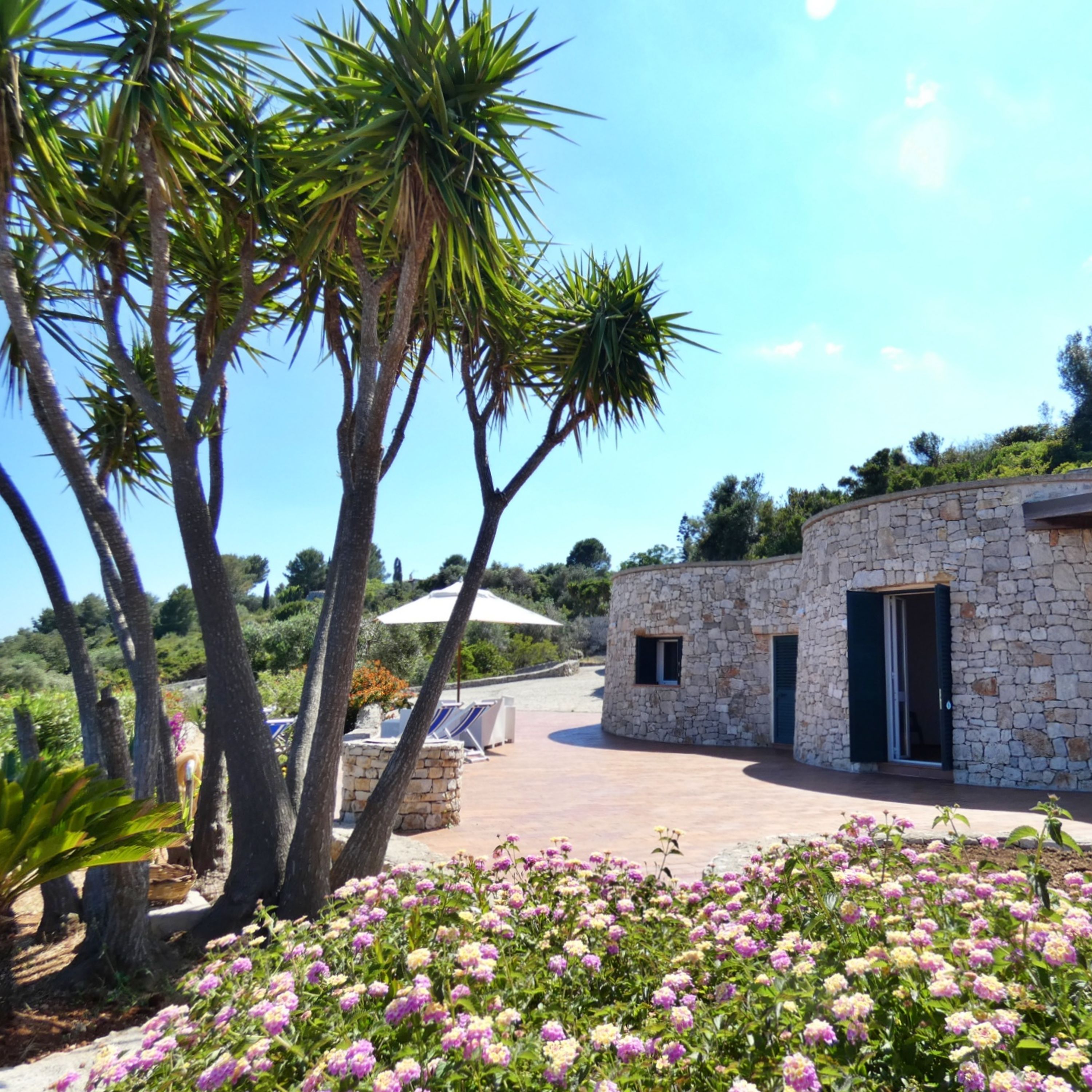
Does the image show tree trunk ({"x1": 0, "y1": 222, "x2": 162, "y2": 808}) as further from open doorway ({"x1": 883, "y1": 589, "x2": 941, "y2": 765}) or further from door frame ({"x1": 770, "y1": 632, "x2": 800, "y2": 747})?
door frame ({"x1": 770, "y1": 632, "x2": 800, "y2": 747})

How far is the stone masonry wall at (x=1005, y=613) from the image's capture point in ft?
26.7

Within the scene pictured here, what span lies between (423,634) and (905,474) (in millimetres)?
21737

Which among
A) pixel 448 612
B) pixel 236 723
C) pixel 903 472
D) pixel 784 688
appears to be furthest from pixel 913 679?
pixel 903 472

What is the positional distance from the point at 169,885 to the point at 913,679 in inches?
521

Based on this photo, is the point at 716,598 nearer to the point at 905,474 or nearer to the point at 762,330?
the point at 762,330

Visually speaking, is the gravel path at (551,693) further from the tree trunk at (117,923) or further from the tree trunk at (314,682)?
the tree trunk at (117,923)

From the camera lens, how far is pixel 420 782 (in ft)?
20.9

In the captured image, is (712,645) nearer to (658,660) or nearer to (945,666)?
(658,660)

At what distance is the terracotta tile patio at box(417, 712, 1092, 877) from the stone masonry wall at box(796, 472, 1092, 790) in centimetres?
50

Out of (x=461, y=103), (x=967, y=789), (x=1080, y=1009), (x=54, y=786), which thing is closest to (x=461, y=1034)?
(x=1080, y=1009)

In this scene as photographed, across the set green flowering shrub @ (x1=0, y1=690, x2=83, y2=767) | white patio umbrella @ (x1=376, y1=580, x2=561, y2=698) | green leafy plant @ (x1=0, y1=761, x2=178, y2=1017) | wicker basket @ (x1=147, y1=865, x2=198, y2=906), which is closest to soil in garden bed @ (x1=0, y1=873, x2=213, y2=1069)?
green leafy plant @ (x1=0, y1=761, x2=178, y2=1017)

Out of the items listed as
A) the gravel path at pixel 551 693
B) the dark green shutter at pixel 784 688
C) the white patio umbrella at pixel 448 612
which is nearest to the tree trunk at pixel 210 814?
the white patio umbrella at pixel 448 612

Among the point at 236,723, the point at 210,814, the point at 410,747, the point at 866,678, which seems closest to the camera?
the point at 236,723

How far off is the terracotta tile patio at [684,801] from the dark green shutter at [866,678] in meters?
0.49
